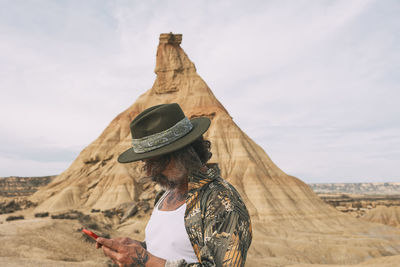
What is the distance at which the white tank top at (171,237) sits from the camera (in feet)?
5.13

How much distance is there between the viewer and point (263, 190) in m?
26.9

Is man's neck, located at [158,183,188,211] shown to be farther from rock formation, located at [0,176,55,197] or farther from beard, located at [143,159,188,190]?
rock formation, located at [0,176,55,197]

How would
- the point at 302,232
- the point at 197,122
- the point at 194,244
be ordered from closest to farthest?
the point at 194,244, the point at 197,122, the point at 302,232

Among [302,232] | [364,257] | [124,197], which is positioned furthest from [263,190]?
[124,197]

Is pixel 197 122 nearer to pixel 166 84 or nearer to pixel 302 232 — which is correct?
pixel 302 232

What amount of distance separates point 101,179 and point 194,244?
3279cm

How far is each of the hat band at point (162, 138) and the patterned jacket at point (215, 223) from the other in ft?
0.84

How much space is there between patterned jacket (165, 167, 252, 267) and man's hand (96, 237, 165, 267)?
0.09 m

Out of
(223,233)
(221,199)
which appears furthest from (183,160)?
(223,233)

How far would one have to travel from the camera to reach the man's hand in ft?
4.87

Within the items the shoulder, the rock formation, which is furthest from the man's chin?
the rock formation

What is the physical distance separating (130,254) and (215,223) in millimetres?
432

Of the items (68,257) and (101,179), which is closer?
(68,257)

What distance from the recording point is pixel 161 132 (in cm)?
168
